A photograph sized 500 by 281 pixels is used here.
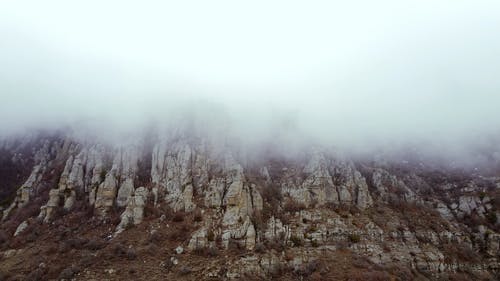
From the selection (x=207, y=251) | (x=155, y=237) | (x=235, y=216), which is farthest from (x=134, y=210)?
(x=235, y=216)

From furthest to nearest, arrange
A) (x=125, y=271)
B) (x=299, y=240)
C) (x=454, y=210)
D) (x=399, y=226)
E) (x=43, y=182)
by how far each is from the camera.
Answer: (x=43, y=182) < (x=454, y=210) < (x=399, y=226) < (x=299, y=240) < (x=125, y=271)

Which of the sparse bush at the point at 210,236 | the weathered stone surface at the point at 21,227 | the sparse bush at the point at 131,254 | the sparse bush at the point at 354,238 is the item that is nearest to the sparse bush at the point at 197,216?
the sparse bush at the point at 210,236

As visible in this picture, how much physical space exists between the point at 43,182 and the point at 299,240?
46.3 meters

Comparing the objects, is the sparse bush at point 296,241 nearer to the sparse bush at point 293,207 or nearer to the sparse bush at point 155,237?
the sparse bush at point 293,207

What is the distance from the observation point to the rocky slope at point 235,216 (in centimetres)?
4291

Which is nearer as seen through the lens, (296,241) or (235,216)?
(296,241)

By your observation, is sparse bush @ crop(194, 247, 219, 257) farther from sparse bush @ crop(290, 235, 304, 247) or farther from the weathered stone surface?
the weathered stone surface

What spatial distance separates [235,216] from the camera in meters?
48.0

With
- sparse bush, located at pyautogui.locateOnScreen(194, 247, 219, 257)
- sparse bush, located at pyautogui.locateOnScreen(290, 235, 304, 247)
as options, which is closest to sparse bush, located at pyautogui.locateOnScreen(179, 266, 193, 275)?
sparse bush, located at pyautogui.locateOnScreen(194, 247, 219, 257)

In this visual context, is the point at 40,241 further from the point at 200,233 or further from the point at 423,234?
the point at 423,234

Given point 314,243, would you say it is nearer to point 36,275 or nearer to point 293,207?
point 293,207

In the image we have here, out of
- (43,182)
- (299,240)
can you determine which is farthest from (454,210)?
(43,182)

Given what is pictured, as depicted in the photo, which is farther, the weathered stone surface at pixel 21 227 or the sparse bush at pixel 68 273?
the weathered stone surface at pixel 21 227

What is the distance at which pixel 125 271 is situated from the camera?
41438mm
